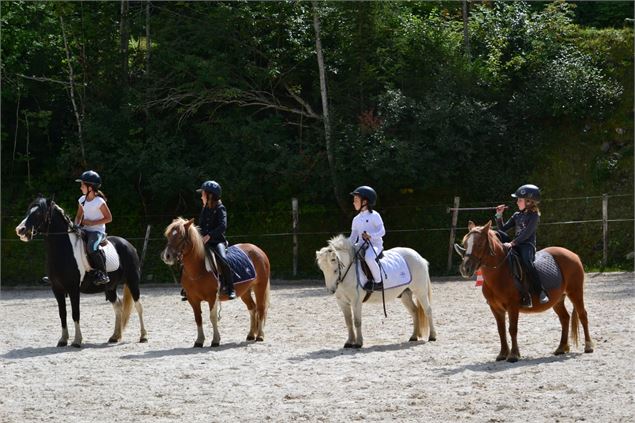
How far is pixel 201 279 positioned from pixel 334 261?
1.79 m

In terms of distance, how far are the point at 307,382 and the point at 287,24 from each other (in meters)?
18.2

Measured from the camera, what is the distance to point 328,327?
53.2ft

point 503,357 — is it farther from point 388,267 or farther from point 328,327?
point 328,327

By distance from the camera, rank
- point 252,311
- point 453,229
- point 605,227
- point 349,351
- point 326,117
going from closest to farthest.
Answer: point 349,351 < point 252,311 < point 605,227 < point 453,229 < point 326,117

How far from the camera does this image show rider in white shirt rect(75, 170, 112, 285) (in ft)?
46.9

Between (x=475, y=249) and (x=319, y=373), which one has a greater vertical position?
(x=475, y=249)

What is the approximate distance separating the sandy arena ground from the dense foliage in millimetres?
9282

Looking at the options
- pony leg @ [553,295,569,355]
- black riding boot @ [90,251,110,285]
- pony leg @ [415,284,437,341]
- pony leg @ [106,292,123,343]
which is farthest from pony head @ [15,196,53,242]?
pony leg @ [553,295,569,355]

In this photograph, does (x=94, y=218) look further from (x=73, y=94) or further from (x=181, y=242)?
(x=73, y=94)

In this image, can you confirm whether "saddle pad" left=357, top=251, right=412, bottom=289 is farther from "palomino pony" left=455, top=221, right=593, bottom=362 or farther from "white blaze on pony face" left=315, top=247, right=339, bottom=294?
"palomino pony" left=455, top=221, right=593, bottom=362

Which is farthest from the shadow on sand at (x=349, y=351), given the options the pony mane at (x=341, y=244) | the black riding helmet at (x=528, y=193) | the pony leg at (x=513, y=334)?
the black riding helmet at (x=528, y=193)

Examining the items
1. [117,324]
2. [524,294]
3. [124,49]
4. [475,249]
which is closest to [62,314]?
[117,324]

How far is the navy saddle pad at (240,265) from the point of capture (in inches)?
558

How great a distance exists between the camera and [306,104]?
91.8ft
